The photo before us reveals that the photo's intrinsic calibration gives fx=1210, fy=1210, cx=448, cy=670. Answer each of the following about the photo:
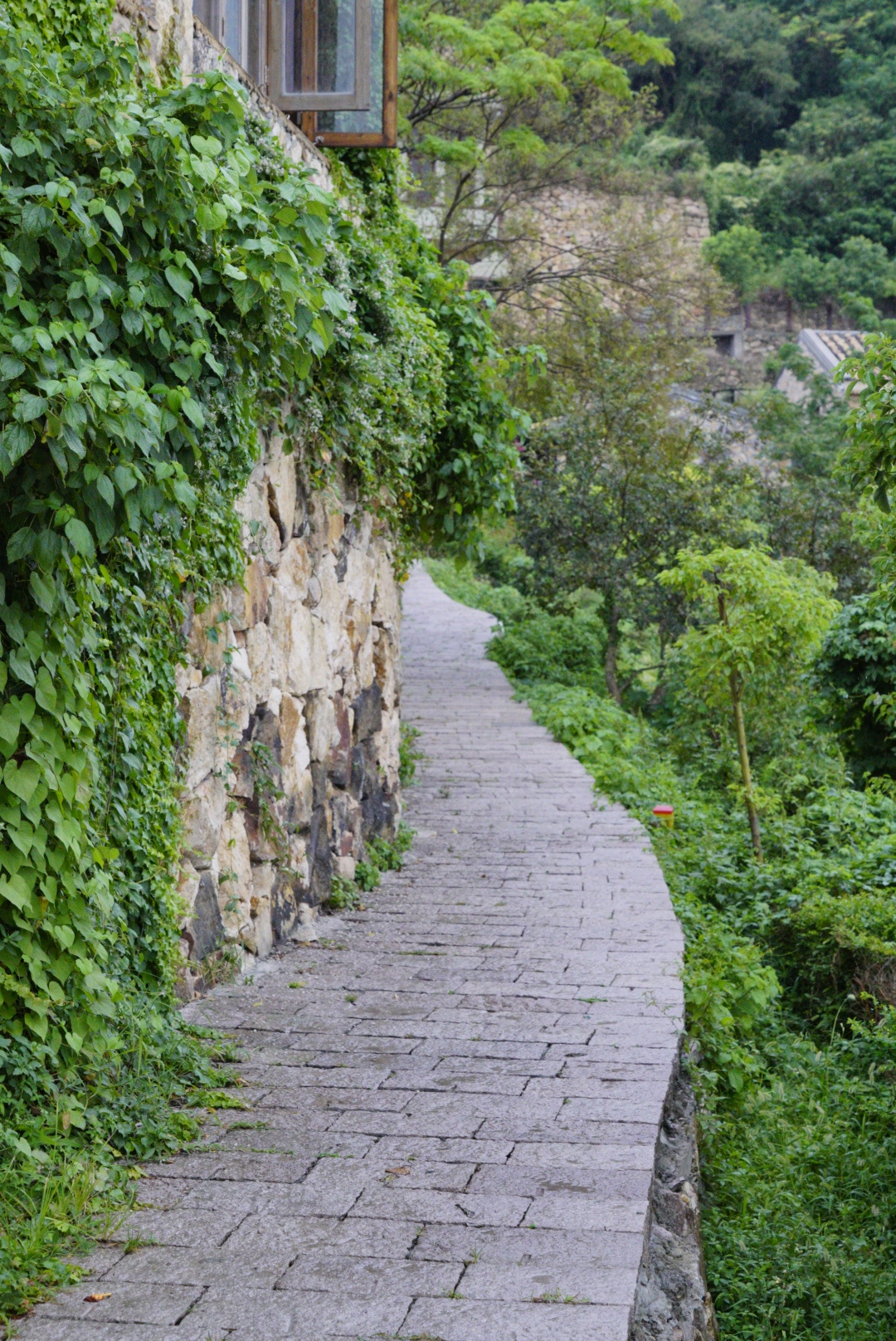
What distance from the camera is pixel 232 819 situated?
16.7 ft

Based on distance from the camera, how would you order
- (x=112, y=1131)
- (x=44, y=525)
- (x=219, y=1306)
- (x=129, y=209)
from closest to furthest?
(x=219, y=1306) → (x=44, y=525) → (x=129, y=209) → (x=112, y=1131)

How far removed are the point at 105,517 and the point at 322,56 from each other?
13.9ft

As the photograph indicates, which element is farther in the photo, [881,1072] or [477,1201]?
[881,1072]

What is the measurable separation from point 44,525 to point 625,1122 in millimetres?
2445

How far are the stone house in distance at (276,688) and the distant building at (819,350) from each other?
26.0m

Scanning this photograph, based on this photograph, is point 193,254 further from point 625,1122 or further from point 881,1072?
point 881,1072

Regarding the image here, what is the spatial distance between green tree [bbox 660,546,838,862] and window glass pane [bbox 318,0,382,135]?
3682mm

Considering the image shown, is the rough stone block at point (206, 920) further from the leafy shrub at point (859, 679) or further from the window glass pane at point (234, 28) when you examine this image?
the leafy shrub at point (859, 679)

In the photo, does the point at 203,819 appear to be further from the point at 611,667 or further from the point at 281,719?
the point at 611,667

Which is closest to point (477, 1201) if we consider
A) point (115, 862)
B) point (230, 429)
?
point (115, 862)

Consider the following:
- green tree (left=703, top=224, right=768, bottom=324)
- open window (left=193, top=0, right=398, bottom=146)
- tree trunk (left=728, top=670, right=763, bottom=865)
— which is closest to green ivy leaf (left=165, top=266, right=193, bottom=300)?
open window (left=193, top=0, right=398, bottom=146)

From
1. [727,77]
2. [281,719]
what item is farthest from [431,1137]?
[727,77]

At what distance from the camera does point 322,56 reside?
6293 mm

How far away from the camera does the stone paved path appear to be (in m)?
2.71
